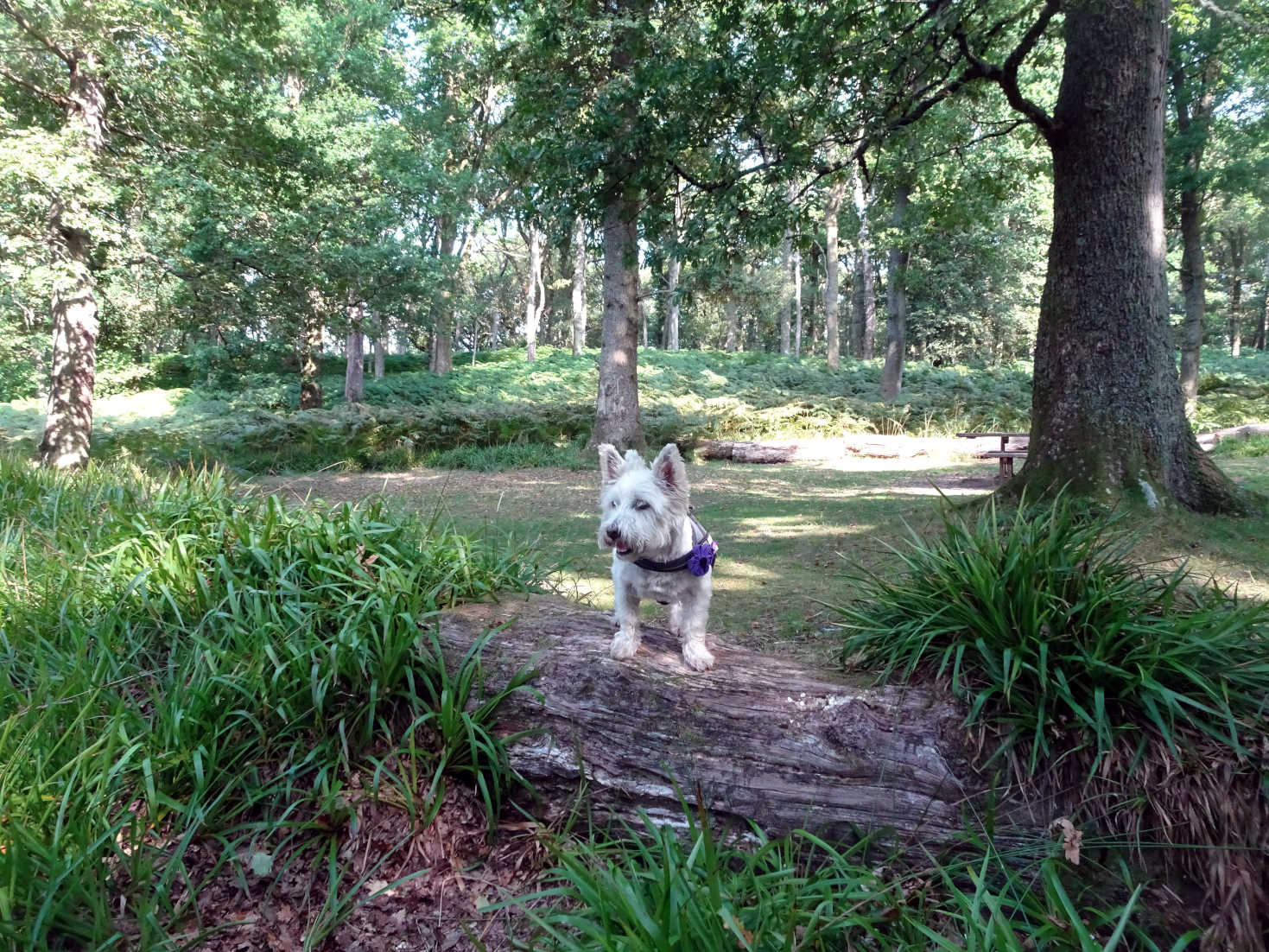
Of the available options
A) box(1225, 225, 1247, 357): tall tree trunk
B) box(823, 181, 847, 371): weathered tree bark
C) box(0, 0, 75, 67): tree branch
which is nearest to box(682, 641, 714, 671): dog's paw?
box(0, 0, 75, 67): tree branch

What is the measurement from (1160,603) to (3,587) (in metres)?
5.61

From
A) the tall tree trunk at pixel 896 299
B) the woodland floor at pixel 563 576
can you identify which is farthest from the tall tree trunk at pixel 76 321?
the tall tree trunk at pixel 896 299

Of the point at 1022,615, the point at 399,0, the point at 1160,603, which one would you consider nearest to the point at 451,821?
the point at 1022,615

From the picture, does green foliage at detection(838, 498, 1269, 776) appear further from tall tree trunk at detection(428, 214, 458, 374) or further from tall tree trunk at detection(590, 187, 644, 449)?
tall tree trunk at detection(428, 214, 458, 374)

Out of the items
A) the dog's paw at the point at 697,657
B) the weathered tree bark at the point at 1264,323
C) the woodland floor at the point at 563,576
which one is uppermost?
the weathered tree bark at the point at 1264,323

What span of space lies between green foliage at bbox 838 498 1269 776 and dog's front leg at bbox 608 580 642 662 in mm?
948

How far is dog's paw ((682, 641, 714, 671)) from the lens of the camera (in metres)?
3.03

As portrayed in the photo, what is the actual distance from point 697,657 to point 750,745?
0.45 meters

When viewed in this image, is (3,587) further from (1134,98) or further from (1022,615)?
(1134,98)

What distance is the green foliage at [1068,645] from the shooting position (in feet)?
7.73

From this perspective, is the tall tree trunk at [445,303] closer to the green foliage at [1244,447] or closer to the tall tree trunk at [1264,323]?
the green foliage at [1244,447]

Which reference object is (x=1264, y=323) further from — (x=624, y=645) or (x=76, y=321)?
(x=76, y=321)

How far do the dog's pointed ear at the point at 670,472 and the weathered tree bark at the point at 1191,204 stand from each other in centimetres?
1595

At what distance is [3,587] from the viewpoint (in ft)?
12.7
